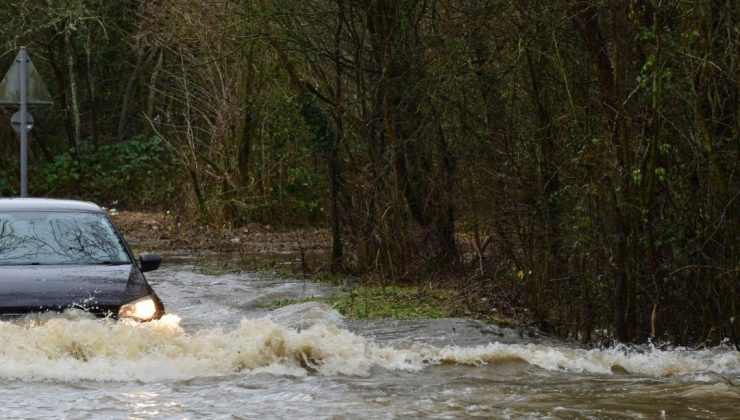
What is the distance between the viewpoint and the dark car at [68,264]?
1045 cm

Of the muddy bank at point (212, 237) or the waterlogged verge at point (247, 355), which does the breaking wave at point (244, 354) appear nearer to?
the waterlogged verge at point (247, 355)

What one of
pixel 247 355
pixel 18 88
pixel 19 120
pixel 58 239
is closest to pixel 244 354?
pixel 247 355

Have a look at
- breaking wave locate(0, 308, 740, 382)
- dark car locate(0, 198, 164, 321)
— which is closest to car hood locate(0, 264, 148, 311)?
dark car locate(0, 198, 164, 321)

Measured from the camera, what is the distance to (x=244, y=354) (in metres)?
11.0

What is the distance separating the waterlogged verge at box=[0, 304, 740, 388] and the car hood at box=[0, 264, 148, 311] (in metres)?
0.15

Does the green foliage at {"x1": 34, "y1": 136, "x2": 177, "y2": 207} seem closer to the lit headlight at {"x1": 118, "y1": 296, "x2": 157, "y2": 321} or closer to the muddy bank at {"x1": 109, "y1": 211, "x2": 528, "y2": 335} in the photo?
the muddy bank at {"x1": 109, "y1": 211, "x2": 528, "y2": 335}

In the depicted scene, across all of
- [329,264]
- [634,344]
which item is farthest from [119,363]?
[329,264]

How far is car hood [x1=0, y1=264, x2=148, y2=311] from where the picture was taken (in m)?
10.4

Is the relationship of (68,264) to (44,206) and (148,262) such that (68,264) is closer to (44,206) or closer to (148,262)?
(148,262)

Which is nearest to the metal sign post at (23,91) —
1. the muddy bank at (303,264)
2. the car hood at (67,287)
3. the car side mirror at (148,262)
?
the muddy bank at (303,264)

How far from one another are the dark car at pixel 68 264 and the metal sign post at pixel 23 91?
8308 millimetres

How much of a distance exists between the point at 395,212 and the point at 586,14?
524 centimetres

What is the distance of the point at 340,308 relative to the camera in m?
14.8

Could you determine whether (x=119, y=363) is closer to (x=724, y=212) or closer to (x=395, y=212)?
(x=724, y=212)
